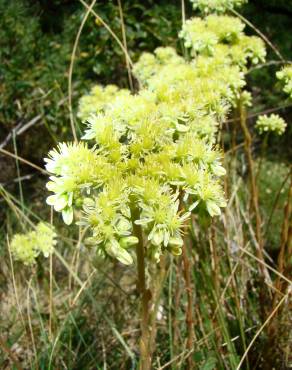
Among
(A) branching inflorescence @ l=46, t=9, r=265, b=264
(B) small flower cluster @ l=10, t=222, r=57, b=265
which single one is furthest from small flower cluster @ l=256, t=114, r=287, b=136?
(B) small flower cluster @ l=10, t=222, r=57, b=265

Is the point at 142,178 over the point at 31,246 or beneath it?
over

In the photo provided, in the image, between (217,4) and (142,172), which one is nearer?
(142,172)

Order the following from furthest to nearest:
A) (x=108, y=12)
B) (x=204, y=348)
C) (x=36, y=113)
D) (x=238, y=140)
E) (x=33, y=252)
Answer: (x=238, y=140) < (x=36, y=113) < (x=108, y=12) < (x=33, y=252) < (x=204, y=348)

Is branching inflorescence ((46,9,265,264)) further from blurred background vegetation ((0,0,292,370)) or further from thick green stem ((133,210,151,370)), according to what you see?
blurred background vegetation ((0,0,292,370))

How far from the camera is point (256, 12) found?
15.6 ft

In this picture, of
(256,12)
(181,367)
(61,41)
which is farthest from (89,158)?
(256,12)

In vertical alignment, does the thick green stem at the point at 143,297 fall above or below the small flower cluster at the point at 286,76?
below

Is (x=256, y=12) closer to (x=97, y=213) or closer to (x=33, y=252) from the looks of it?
(x=33, y=252)

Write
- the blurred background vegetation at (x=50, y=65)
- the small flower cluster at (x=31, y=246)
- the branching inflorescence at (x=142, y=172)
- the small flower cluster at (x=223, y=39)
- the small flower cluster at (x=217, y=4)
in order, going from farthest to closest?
1. the blurred background vegetation at (x=50, y=65)
2. the small flower cluster at (x=31, y=246)
3. the small flower cluster at (x=217, y=4)
4. the small flower cluster at (x=223, y=39)
5. the branching inflorescence at (x=142, y=172)

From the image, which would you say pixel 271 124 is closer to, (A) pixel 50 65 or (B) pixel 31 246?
(B) pixel 31 246

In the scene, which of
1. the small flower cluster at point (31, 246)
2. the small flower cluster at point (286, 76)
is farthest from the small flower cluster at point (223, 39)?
the small flower cluster at point (31, 246)

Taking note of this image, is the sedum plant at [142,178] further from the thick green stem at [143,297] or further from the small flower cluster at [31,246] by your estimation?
the small flower cluster at [31,246]

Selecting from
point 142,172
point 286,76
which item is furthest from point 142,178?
point 286,76

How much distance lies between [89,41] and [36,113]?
22.1 inches
